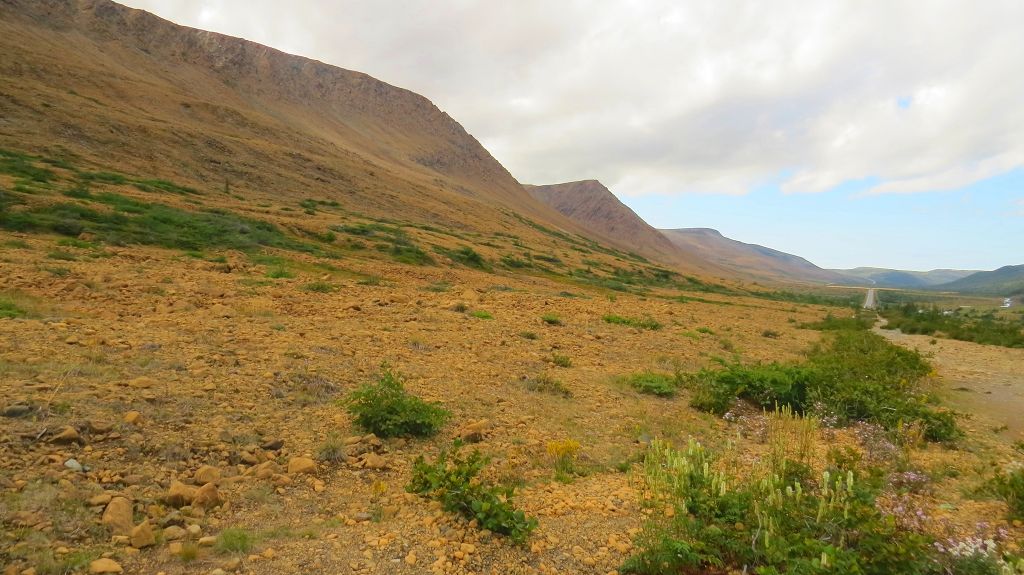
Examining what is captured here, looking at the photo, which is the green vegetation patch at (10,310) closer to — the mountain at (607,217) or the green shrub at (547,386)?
the green shrub at (547,386)

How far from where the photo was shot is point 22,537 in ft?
9.44

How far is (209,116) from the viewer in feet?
133

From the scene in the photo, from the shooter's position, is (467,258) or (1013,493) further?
(467,258)

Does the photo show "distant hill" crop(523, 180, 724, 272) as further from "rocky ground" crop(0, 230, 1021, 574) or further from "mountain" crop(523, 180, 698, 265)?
"rocky ground" crop(0, 230, 1021, 574)

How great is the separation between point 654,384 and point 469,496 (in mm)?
4668

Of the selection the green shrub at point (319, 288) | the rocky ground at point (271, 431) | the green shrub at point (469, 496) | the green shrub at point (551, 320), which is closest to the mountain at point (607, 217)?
the green shrub at point (551, 320)

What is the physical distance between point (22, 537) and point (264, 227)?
17983mm

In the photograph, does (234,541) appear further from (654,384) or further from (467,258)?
(467,258)

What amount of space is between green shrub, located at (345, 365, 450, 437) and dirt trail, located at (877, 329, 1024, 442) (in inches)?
278

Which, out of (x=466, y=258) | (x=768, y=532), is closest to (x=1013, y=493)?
(x=768, y=532)

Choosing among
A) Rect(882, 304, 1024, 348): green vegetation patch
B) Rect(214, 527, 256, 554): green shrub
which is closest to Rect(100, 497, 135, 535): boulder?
Rect(214, 527, 256, 554): green shrub

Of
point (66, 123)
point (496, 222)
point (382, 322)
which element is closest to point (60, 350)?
point (382, 322)

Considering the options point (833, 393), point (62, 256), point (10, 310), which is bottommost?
point (833, 393)

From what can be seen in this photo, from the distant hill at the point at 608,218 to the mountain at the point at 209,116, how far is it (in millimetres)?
50234
